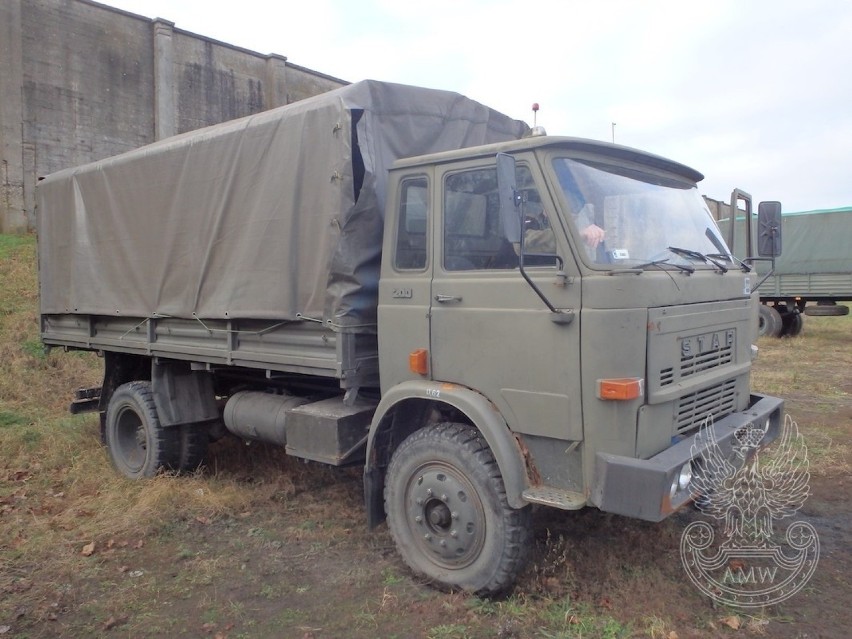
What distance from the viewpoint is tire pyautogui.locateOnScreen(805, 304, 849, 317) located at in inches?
640

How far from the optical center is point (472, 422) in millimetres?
3947

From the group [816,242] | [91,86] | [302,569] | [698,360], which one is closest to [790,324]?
[816,242]

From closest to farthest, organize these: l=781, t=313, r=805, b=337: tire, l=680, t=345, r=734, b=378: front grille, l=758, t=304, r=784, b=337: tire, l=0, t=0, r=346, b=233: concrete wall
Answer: l=680, t=345, r=734, b=378: front grille < l=0, t=0, r=346, b=233: concrete wall < l=758, t=304, r=784, b=337: tire < l=781, t=313, r=805, b=337: tire

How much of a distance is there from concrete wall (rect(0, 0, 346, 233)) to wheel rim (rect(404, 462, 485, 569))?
15276 mm

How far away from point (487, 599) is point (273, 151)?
3.21m

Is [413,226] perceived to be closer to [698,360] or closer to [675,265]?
[675,265]

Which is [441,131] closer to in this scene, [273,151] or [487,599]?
[273,151]

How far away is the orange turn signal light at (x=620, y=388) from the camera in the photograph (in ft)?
10.9

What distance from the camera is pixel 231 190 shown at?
5184 millimetres

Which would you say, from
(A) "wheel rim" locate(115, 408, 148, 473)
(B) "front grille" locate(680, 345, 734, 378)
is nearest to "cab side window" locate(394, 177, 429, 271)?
(B) "front grille" locate(680, 345, 734, 378)

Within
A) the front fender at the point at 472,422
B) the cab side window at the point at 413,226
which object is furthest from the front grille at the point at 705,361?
the cab side window at the point at 413,226

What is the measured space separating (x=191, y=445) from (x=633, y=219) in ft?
14.5

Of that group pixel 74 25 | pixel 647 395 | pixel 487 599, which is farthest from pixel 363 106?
pixel 74 25

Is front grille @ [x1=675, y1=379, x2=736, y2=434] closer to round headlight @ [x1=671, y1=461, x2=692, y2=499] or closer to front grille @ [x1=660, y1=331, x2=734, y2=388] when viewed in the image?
front grille @ [x1=660, y1=331, x2=734, y2=388]
